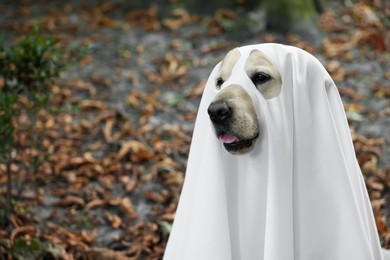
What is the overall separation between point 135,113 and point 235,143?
12.5ft

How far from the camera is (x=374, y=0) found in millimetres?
8523

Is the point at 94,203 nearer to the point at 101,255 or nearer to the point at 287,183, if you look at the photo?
the point at 101,255

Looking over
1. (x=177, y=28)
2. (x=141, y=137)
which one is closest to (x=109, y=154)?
(x=141, y=137)

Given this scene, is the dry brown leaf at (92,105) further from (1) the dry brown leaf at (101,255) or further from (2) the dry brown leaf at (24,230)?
(1) the dry brown leaf at (101,255)

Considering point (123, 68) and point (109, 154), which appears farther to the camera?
point (123, 68)

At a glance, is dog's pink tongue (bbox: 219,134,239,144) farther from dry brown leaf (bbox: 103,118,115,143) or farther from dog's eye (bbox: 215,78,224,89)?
dry brown leaf (bbox: 103,118,115,143)

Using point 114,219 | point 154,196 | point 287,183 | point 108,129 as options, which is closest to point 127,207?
point 114,219

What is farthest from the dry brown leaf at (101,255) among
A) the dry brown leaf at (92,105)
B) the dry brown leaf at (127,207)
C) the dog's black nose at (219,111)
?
the dry brown leaf at (92,105)

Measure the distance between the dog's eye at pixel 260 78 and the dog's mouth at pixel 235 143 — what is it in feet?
0.79

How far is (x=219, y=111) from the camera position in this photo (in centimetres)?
273

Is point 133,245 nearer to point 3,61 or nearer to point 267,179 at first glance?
point 3,61

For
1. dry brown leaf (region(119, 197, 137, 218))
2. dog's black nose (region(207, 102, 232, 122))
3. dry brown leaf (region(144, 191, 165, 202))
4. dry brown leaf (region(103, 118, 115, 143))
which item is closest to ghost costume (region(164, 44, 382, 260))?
dog's black nose (region(207, 102, 232, 122))

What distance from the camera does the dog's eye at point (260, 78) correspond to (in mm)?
2775

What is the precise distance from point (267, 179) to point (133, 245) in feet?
6.61
